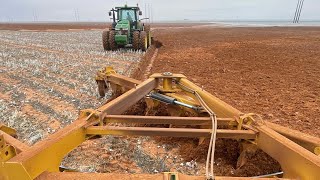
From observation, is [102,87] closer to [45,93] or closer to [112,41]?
[45,93]

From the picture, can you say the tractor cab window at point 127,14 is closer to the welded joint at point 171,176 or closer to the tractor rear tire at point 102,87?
the tractor rear tire at point 102,87

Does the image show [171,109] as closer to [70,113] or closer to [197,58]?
[70,113]

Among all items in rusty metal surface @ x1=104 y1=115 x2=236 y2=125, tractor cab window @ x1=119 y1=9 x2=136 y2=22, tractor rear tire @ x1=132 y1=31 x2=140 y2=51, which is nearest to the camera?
rusty metal surface @ x1=104 y1=115 x2=236 y2=125

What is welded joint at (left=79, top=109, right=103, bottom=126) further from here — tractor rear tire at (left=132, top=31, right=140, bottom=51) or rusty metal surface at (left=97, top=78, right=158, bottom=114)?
tractor rear tire at (left=132, top=31, right=140, bottom=51)

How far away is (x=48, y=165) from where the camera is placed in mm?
2141

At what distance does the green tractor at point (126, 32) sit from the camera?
14.2 m

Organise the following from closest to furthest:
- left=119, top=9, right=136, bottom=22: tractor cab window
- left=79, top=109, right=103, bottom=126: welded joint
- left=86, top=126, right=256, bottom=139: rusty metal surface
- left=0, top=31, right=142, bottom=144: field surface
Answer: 1. left=86, top=126, right=256, bottom=139: rusty metal surface
2. left=79, top=109, right=103, bottom=126: welded joint
3. left=0, top=31, right=142, bottom=144: field surface
4. left=119, top=9, right=136, bottom=22: tractor cab window

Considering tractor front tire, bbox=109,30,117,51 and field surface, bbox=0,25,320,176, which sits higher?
tractor front tire, bbox=109,30,117,51

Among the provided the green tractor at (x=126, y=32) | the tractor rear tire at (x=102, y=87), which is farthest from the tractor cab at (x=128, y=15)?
the tractor rear tire at (x=102, y=87)

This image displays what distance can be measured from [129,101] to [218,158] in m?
1.37

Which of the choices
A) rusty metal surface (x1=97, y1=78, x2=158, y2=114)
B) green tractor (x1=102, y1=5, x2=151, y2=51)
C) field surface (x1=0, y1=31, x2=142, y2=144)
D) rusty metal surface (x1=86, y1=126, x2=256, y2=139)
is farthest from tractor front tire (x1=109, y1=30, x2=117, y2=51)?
rusty metal surface (x1=86, y1=126, x2=256, y2=139)

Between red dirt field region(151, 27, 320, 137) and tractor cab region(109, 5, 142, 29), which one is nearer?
red dirt field region(151, 27, 320, 137)

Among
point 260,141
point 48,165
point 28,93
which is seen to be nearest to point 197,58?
point 28,93

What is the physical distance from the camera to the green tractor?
560 inches
